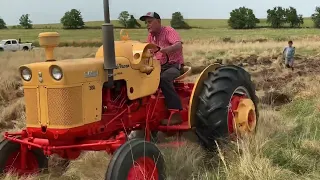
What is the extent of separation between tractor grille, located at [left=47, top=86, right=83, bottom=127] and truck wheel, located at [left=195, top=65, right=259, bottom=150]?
5.63ft

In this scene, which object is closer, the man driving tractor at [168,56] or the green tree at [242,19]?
the man driving tractor at [168,56]

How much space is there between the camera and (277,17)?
3656 inches

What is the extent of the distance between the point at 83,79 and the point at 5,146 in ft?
→ 4.31

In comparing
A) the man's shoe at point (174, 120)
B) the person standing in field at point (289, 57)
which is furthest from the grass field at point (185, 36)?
the man's shoe at point (174, 120)

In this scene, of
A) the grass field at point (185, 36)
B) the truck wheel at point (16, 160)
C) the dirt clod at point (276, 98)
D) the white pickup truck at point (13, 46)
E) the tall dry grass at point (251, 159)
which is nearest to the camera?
the tall dry grass at point (251, 159)

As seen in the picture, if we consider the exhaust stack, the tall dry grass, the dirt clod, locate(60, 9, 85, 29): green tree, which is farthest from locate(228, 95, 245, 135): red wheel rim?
locate(60, 9, 85, 29): green tree

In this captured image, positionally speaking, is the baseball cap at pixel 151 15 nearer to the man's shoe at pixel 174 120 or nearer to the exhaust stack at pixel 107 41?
the man's shoe at pixel 174 120

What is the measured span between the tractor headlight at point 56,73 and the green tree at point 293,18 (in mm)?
94923

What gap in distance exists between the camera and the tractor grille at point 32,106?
4.45 meters

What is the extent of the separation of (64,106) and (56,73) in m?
0.31

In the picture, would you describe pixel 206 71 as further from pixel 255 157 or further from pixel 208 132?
pixel 255 157

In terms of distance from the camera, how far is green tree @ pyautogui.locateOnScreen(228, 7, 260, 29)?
88812mm

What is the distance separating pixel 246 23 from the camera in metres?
90.1

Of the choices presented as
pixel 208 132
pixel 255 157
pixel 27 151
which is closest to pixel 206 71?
pixel 208 132
